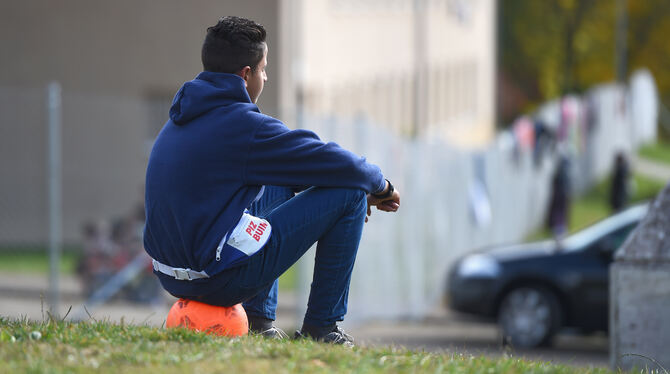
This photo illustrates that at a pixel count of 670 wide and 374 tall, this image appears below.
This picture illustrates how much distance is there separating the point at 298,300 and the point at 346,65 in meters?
14.5

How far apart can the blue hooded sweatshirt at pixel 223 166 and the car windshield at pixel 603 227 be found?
24.6ft

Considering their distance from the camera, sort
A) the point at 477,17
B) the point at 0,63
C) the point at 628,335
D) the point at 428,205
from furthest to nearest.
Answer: the point at 477,17 < the point at 0,63 < the point at 428,205 < the point at 628,335

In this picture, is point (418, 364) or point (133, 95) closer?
point (418, 364)

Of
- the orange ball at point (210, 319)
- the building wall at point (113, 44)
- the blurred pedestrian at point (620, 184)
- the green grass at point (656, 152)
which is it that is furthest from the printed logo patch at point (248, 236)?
the green grass at point (656, 152)

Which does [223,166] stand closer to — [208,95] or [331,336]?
[208,95]

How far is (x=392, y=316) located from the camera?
13703 millimetres

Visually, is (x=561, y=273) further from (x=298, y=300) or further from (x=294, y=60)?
(x=294, y=60)

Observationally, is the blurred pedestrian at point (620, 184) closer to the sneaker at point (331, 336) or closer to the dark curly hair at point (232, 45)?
the sneaker at point (331, 336)

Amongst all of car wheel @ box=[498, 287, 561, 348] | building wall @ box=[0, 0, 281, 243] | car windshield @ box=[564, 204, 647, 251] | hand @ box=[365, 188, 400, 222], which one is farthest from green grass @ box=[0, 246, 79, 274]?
hand @ box=[365, 188, 400, 222]

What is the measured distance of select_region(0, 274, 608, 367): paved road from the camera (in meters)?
11.4

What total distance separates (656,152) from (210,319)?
38079 mm

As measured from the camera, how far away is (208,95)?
4523 millimetres

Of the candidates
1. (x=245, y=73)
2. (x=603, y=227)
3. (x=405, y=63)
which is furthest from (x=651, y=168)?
(x=245, y=73)

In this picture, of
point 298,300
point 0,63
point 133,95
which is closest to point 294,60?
point 133,95
